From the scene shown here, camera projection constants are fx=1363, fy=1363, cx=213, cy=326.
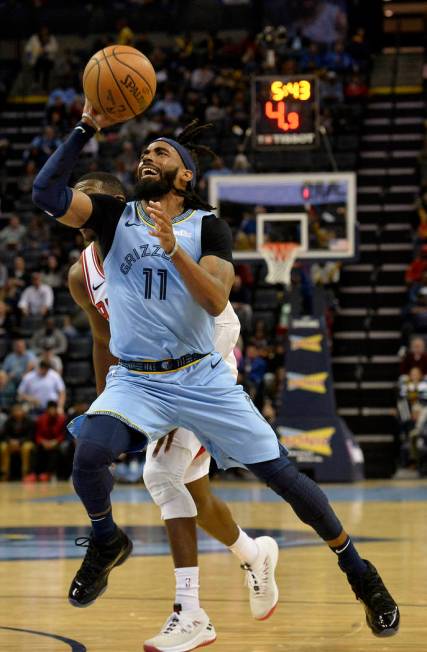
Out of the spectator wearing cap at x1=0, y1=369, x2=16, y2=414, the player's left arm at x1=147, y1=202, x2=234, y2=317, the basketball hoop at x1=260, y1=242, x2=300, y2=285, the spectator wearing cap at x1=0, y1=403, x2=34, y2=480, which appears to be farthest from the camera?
the spectator wearing cap at x1=0, y1=369, x2=16, y2=414

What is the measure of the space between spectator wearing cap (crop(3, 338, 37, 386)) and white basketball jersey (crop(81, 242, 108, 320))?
41.6 feet

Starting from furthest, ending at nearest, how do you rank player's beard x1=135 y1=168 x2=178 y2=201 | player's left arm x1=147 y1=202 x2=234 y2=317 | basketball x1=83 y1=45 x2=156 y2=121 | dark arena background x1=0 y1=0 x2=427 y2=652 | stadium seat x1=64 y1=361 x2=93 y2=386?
1. stadium seat x1=64 y1=361 x2=93 y2=386
2. dark arena background x1=0 y1=0 x2=427 y2=652
3. player's beard x1=135 y1=168 x2=178 y2=201
4. basketball x1=83 y1=45 x2=156 y2=121
5. player's left arm x1=147 y1=202 x2=234 y2=317

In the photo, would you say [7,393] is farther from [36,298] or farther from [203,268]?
[203,268]

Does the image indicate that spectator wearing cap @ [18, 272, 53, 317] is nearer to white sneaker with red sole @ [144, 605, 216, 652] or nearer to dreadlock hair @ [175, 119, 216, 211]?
dreadlock hair @ [175, 119, 216, 211]

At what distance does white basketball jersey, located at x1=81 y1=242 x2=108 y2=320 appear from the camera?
632cm

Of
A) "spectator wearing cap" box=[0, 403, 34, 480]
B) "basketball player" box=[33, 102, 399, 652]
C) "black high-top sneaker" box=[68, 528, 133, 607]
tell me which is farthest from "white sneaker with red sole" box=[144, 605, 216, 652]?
"spectator wearing cap" box=[0, 403, 34, 480]

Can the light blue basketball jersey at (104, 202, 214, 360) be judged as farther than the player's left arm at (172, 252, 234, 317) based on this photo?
Yes

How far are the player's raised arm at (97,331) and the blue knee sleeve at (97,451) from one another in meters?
0.93

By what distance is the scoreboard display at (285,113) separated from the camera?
54.4 feet

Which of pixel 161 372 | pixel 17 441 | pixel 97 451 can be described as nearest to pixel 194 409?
pixel 161 372

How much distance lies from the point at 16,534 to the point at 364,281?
11691 mm

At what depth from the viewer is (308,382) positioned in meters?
16.7

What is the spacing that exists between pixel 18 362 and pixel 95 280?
1305 cm

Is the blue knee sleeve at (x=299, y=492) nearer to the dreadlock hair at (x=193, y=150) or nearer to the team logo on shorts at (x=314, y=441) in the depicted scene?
the dreadlock hair at (x=193, y=150)
